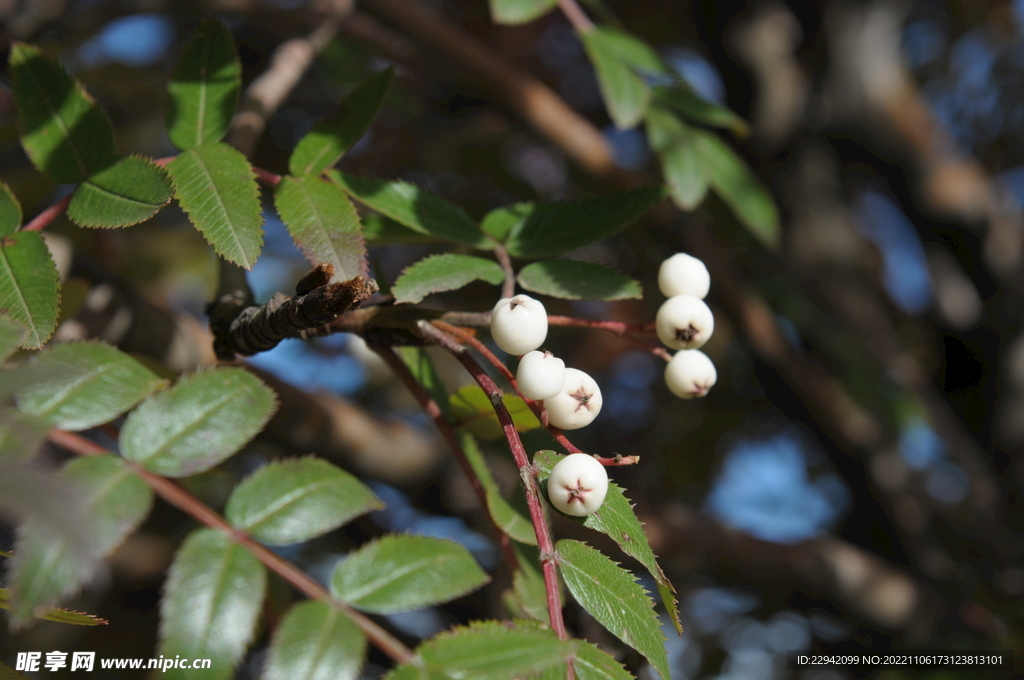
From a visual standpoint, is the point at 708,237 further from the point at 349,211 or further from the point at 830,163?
the point at 349,211

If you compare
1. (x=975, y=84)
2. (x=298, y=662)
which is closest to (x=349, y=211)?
(x=298, y=662)

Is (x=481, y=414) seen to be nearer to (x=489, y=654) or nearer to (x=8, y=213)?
(x=489, y=654)

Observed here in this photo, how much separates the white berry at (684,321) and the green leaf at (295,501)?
294 millimetres

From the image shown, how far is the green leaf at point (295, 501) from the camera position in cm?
49

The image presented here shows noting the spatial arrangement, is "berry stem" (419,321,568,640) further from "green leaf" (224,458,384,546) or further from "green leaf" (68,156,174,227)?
"green leaf" (68,156,174,227)

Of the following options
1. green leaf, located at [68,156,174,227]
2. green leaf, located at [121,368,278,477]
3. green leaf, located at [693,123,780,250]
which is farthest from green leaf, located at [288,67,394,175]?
green leaf, located at [693,123,780,250]

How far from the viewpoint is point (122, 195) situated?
0.60 meters

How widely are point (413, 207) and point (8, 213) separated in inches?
13.3

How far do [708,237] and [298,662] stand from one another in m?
1.42

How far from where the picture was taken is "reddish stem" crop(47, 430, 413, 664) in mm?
455

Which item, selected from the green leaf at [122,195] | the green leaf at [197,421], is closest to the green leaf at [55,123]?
the green leaf at [122,195]

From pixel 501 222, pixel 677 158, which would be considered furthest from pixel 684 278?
pixel 677 158

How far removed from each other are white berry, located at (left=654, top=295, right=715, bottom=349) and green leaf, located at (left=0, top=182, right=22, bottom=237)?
0.55 metres

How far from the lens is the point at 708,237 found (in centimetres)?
165
